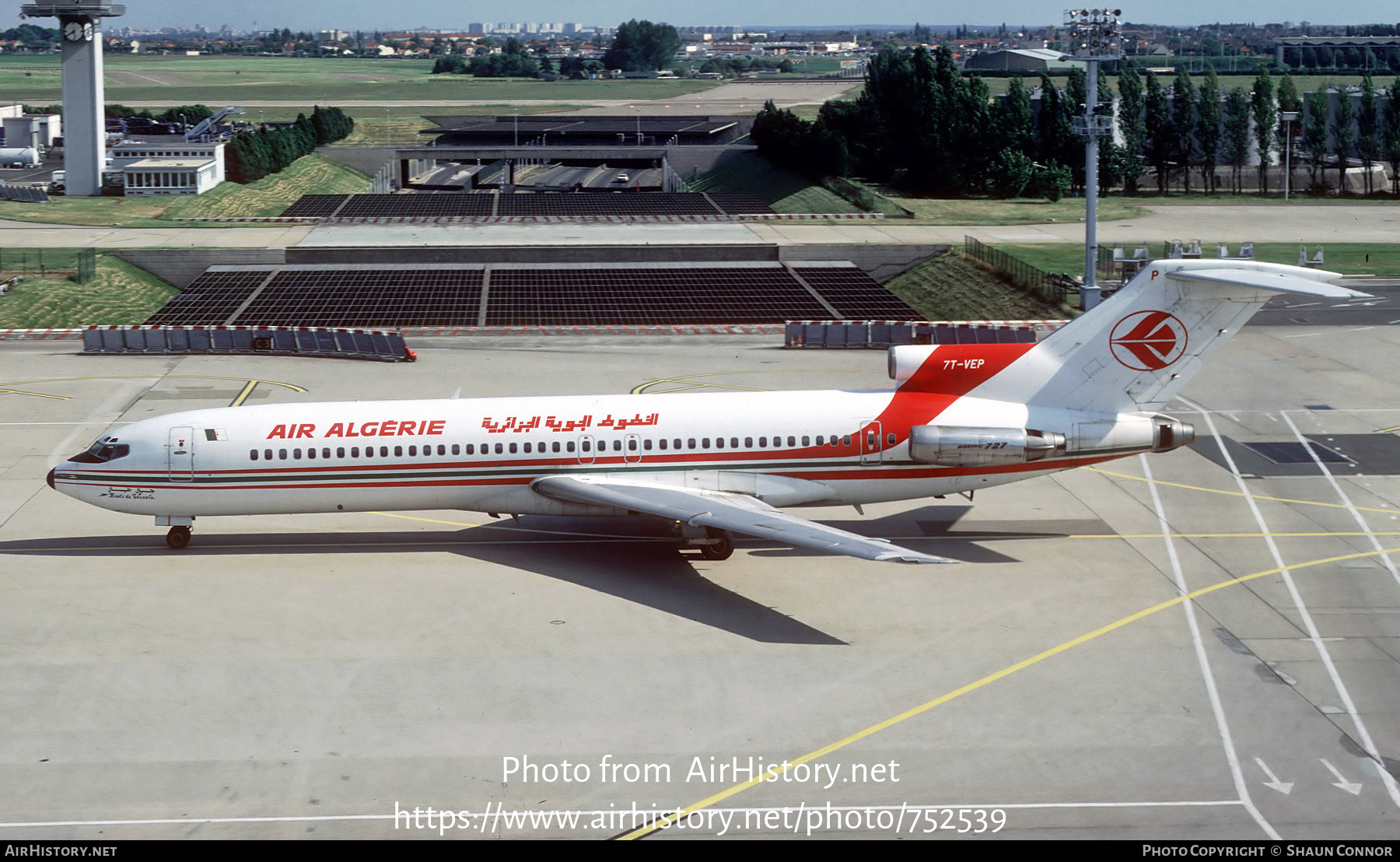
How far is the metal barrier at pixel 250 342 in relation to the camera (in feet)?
197

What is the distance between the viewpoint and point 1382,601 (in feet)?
103

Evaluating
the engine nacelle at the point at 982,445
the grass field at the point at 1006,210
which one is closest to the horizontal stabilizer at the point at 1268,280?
the engine nacelle at the point at 982,445

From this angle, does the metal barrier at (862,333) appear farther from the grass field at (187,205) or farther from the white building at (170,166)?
the white building at (170,166)

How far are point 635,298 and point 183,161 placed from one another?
6607cm

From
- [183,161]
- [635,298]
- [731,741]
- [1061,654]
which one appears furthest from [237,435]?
[183,161]

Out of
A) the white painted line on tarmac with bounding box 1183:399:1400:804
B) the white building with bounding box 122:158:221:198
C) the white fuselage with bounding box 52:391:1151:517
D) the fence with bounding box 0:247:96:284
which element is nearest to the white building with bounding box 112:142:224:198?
the white building with bounding box 122:158:221:198

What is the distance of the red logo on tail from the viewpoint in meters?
34.6

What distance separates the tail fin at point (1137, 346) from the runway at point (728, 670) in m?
3.93

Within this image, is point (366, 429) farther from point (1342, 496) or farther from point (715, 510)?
point (1342, 496)

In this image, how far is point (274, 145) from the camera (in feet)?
456

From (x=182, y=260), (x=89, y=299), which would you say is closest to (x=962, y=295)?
(x=182, y=260)

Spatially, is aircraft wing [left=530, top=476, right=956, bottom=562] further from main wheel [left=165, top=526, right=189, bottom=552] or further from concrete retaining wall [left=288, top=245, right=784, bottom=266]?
concrete retaining wall [left=288, top=245, right=784, bottom=266]

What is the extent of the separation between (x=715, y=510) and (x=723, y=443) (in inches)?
108

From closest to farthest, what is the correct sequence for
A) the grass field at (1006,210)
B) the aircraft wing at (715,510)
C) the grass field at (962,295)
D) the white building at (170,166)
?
the aircraft wing at (715,510)
the grass field at (962,295)
the grass field at (1006,210)
the white building at (170,166)
